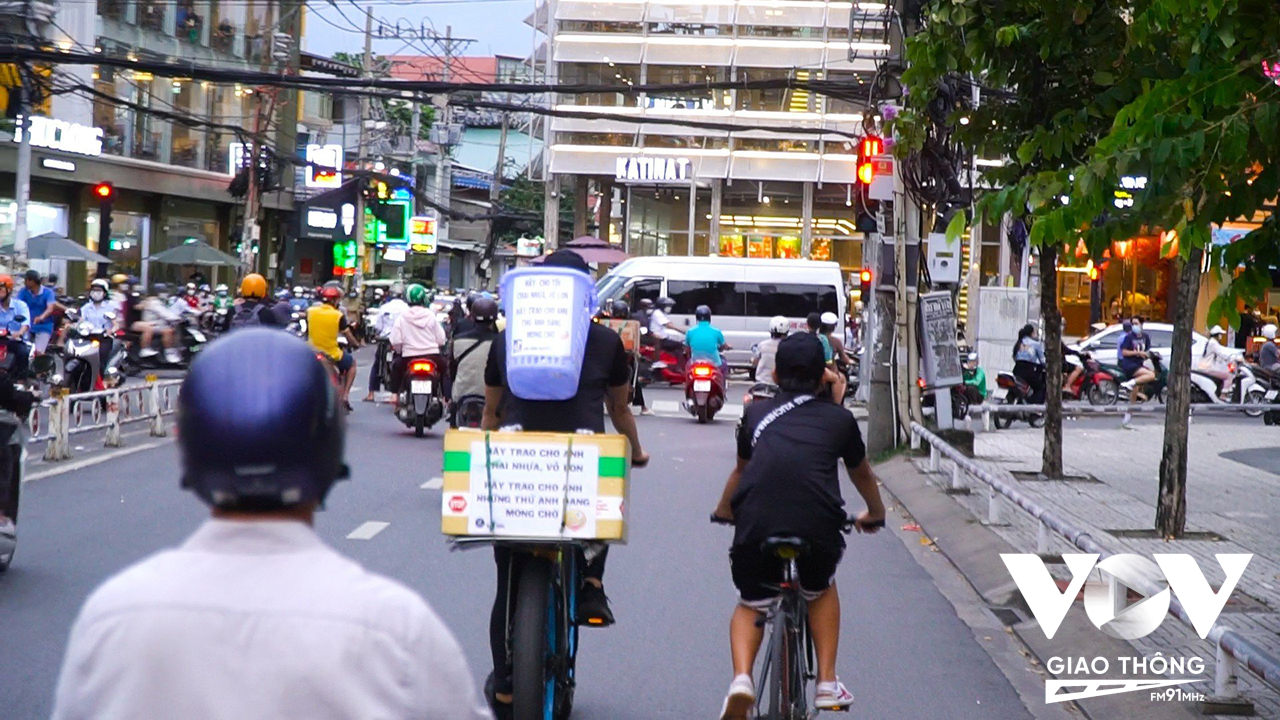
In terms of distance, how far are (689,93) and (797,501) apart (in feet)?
159

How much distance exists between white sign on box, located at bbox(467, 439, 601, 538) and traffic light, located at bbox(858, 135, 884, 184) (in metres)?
13.6

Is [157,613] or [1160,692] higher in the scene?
[157,613]

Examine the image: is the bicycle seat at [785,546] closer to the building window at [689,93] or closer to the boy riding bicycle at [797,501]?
the boy riding bicycle at [797,501]

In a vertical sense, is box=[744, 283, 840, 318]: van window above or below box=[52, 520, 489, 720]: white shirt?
above

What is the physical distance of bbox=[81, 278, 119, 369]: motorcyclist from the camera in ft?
63.6

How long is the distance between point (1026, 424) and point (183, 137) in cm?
3001

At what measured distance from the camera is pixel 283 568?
2156 mm

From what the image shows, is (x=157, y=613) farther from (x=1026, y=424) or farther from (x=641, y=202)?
Answer: (x=641, y=202)

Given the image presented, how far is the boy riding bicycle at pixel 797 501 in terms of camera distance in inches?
227

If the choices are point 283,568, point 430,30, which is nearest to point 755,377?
point 283,568

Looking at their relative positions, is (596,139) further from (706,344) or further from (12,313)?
(12,313)

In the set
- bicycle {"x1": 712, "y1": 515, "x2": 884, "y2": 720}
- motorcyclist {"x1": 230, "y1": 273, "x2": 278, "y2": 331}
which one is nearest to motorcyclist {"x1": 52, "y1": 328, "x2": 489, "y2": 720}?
bicycle {"x1": 712, "y1": 515, "x2": 884, "y2": 720}

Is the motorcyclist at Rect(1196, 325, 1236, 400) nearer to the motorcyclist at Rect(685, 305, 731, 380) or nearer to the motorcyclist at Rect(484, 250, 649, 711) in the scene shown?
the motorcyclist at Rect(685, 305, 731, 380)

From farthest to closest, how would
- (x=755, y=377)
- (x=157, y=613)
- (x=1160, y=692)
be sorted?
(x=755, y=377) → (x=1160, y=692) → (x=157, y=613)
